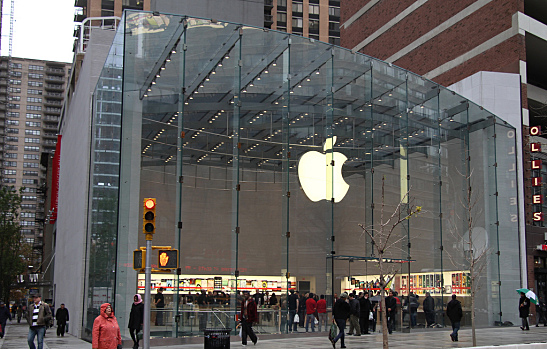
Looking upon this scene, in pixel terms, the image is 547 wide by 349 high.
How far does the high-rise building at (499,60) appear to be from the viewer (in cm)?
3428

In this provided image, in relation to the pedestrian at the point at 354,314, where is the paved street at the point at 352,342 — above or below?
below

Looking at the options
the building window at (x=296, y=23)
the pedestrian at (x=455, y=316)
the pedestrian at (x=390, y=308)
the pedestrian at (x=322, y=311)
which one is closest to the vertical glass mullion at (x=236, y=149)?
the pedestrian at (x=322, y=311)

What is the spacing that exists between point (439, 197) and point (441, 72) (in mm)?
13805

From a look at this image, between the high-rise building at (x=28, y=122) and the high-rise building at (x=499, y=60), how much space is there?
120m

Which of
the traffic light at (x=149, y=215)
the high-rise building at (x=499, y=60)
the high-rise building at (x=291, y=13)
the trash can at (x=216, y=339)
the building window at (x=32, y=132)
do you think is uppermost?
the high-rise building at (x=291, y=13)

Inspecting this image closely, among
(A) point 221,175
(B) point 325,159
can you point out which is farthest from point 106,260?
(A) point 221,175

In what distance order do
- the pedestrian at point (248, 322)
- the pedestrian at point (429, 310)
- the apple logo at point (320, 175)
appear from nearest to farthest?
the pedestrian at point (248, 322) < the apple logo at point (320, 175) < the pedestrian at point (429, 310)

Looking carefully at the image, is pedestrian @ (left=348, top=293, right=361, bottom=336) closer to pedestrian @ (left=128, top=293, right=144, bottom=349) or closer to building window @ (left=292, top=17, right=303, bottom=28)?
pedestrian @ (left=128, top=293, right=144, bottom=349)

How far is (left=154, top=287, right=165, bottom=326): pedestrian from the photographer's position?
21.1 meters

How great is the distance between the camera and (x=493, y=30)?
36.7 metres

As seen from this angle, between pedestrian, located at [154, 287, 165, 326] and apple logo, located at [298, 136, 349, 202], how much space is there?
751cm

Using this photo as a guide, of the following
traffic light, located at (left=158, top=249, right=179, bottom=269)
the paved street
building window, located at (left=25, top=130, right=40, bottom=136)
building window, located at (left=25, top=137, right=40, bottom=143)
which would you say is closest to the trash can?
traffic light, located at (left=158, top=249, right=179, bottom=269)

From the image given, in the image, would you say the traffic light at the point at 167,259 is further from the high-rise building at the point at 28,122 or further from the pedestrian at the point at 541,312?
the high-rise building at the point at 28,122

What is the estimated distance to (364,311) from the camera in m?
24.4
